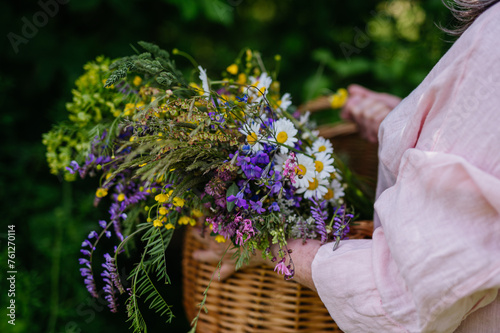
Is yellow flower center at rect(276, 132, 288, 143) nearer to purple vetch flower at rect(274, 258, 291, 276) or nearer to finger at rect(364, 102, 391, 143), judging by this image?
purple vetch flower at rect(274, 258, 291, 276)

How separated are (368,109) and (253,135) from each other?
758mm

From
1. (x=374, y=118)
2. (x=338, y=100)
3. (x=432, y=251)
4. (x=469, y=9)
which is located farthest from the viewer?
(x=338, y=100)

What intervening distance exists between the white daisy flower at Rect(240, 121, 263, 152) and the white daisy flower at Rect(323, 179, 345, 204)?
0.22m

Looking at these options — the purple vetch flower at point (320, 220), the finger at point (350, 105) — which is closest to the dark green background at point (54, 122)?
the finger at point (350, 105)

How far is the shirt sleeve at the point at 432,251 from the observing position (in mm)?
611

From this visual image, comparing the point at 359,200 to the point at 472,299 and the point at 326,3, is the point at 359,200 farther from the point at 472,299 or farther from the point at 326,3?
the point at 326,3

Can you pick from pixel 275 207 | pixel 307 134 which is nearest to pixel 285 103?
pixel 307 134

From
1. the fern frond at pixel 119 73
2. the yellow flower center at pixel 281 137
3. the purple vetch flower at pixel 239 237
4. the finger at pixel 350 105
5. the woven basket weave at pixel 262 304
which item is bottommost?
the woven basket weave at pixel 262 304

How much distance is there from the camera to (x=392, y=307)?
27.8 inches

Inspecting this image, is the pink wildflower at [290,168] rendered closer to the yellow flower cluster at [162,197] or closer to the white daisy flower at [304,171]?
the white daisy flower at [304,171]

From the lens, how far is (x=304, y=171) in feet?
2.96

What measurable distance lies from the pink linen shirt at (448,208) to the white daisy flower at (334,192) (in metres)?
0.25

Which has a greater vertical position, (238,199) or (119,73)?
(119,73)

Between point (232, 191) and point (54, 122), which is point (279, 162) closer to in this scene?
point (232, 191)
